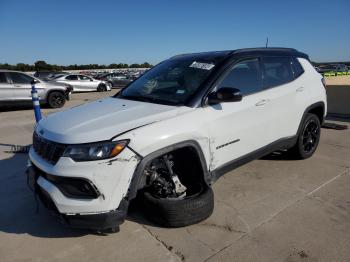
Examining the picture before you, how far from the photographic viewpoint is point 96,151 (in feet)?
8.68

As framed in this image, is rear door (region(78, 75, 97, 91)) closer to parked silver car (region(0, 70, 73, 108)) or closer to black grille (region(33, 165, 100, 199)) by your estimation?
parked silver car (region(0, 70, 73, 108))

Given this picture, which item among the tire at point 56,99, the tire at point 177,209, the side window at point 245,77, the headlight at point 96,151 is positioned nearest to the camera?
the headlight at point 96,151

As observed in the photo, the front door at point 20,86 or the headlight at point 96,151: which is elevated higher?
the headlight at point 96,151

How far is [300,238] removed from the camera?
294 centimetres

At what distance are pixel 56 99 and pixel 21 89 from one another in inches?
58.2

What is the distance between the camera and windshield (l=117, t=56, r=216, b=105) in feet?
11.4

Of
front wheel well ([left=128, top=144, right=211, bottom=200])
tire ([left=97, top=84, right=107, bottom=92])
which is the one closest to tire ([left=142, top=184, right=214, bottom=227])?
front wheel well ([left=128, top=144, right=211, bottom=200])

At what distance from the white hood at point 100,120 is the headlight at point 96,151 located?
0.05m

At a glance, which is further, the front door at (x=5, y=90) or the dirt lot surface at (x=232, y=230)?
the front door at (x=5, y=90)

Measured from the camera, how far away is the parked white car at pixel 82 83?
22205 mm

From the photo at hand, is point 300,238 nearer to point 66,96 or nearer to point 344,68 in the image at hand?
point 66,96

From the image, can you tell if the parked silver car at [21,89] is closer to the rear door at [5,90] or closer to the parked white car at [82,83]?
the rear door at [5,90]

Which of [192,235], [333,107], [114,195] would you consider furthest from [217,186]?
[333,107]

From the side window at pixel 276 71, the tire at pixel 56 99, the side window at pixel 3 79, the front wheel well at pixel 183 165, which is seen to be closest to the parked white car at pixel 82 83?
the tire at pixel 56 99
